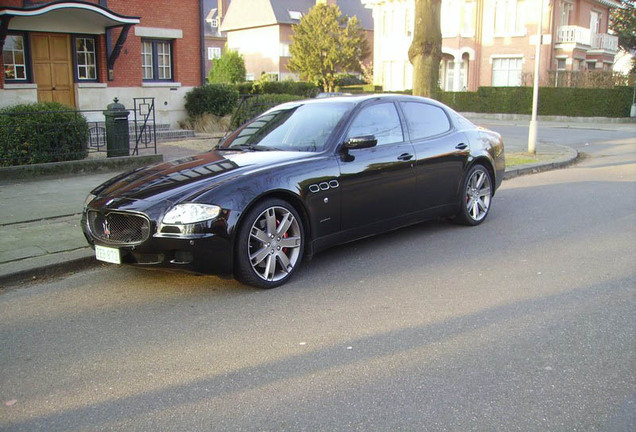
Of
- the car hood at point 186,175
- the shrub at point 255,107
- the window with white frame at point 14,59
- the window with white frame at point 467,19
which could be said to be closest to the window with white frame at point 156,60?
the shrub at point 255,107

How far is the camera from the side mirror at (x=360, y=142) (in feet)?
19.9

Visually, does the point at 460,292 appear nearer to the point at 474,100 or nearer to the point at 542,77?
the point at 474,100

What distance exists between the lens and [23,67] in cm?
1695

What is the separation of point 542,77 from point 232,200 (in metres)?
34.6

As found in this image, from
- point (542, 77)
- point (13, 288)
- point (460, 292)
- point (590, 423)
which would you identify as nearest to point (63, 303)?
point (13, 288)

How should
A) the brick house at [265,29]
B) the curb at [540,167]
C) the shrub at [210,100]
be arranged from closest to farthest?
1. the curb at [540,167]
2. the shrub at [210,100]
3. the brick house at [265,29]

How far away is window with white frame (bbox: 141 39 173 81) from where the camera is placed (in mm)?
19828

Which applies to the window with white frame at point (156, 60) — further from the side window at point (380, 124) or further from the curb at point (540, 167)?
the side window at point (380, 124)

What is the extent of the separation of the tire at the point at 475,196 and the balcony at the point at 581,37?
107 ft

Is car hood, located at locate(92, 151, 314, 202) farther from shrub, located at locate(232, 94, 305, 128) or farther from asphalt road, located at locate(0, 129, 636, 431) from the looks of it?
shrub, located at locate(232, 94, 305, 128)

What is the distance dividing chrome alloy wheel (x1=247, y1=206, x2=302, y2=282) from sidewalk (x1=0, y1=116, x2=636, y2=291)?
1975mm

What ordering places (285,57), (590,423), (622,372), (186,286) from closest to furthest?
(590,423), (622,372), (186,286), (285,57)

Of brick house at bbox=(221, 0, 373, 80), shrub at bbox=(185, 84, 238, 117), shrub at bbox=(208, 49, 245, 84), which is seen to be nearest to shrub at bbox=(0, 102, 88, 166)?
shrub at bbox=(185, 84, 238, 117)

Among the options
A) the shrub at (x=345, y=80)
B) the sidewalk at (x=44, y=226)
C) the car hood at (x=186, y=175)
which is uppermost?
the shrub at (x=345, y=80)
